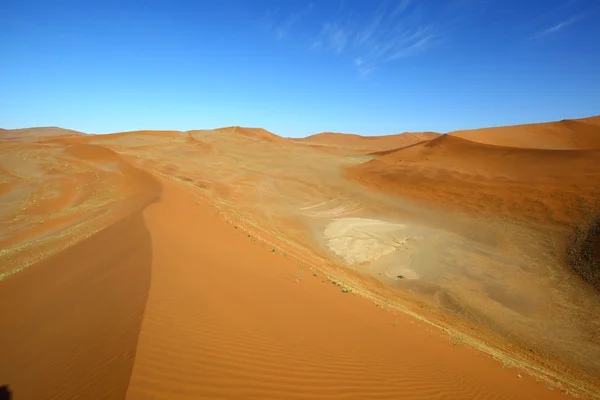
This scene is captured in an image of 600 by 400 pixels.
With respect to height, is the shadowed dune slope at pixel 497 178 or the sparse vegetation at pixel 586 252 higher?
the shadowed dune slope at pixel 497 178

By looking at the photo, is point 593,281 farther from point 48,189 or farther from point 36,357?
point 48,189

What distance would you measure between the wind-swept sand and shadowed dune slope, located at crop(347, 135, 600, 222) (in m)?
0.21

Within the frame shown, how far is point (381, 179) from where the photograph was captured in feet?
97.0

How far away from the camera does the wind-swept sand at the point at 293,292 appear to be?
3822 mm

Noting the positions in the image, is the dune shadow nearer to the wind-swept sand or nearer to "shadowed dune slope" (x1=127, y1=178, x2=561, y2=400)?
the wind-swept sand

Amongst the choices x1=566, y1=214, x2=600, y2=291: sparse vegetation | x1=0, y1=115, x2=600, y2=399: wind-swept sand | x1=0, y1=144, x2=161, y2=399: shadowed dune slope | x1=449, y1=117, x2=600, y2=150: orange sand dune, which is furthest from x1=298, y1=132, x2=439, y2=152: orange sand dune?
x1=0, y1=144, x2=161, y2=399: shadowed dune slope

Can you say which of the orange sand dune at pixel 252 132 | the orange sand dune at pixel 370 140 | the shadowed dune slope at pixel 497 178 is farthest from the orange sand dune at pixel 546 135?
the orange sand dune at pixel 370 140

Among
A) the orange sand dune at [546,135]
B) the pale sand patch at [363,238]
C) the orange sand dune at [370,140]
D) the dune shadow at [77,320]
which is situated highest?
the orange sand dune at [370,140]

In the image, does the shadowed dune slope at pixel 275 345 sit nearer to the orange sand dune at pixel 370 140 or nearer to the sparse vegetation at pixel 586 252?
the sparse vegetation at pixel 586 252

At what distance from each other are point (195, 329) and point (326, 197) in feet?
73.7

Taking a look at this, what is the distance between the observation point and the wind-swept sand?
382 cm

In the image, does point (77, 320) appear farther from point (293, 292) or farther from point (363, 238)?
point (363, 238)

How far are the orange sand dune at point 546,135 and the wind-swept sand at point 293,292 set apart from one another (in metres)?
18.8

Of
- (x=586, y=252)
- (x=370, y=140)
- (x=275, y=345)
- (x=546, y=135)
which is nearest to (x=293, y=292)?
(x=275, y=345)
